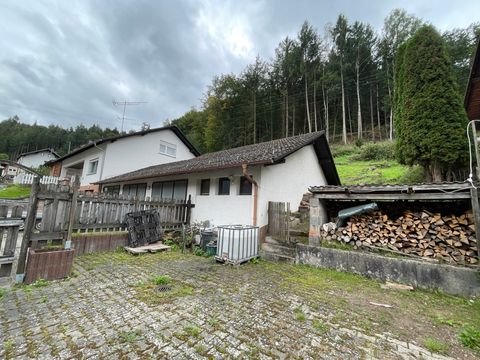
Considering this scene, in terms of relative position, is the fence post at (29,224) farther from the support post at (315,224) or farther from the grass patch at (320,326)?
the support post at (315,224)

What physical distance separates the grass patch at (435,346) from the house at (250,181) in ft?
15.5

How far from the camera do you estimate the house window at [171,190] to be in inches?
394

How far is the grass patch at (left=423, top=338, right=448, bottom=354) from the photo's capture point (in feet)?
7.88

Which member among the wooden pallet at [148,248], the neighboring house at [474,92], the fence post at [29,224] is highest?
the neighboring house at [474,92]

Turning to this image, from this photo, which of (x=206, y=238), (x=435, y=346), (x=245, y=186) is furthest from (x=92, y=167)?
(x=435, y=346)

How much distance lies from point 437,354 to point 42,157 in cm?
5464

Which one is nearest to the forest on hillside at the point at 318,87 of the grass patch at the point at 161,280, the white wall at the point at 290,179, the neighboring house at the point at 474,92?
the neighboring house at the point at 474,92

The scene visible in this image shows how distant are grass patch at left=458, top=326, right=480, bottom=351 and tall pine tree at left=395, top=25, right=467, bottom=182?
7.89 m

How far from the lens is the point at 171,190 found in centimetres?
1065

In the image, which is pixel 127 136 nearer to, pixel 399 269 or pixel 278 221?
pixel 278 221

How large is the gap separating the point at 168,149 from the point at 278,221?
13185 mm

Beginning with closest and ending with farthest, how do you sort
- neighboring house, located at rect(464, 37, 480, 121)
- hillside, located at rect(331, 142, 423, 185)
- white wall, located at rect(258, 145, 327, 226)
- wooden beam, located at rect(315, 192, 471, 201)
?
wooden beam, located at rect(315, 192, 471, 201) < neighboring house, located at rect(464, 37, 480, 121) < white wall, located at rect(258, 145, 327, 226) < hillside, located at rect(331, 142, 423, 185)

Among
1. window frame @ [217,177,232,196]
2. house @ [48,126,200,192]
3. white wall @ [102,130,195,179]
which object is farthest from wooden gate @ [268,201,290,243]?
white wall @ [102,130,195,179]

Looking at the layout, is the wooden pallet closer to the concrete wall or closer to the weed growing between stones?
the weed growing between stones
